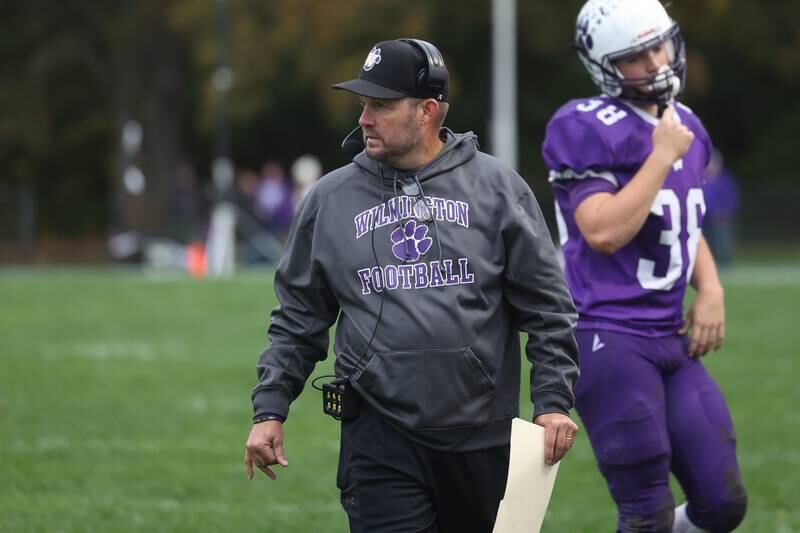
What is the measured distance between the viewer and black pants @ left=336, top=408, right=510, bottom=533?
13.5ft

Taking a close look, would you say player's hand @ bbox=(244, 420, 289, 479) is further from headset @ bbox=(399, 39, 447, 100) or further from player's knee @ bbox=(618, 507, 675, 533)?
player's knee @ bbox=(618, 507, 675, 533)

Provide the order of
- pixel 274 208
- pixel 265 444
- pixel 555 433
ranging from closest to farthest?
pixel 555 433
pixel 265 444
pixel 274 208

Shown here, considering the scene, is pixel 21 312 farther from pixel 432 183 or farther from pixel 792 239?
pixel 792 239

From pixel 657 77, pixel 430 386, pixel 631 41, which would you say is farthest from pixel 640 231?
pixel 430 386

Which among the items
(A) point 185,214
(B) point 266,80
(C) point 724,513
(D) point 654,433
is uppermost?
(D) point 654,433

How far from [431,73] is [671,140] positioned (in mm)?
938

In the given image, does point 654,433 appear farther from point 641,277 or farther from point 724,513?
point 641,277

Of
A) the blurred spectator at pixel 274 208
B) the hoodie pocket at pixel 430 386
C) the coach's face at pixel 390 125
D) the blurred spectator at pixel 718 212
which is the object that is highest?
the coach's face at pixel 390 125

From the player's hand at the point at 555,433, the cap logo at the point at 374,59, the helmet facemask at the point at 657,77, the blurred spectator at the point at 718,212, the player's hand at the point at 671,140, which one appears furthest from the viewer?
the blurred spectator at the point at 718,212

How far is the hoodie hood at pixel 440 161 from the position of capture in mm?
4230

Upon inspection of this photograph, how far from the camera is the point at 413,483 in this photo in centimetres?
413

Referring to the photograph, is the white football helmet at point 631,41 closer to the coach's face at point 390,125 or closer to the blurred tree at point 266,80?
the coach's face at point 390,125

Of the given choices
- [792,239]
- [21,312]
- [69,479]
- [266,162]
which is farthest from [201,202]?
[69,479]

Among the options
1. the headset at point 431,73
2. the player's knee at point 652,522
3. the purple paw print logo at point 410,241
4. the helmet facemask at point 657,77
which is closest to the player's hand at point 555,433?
the purple paw print logo at point 410,241
